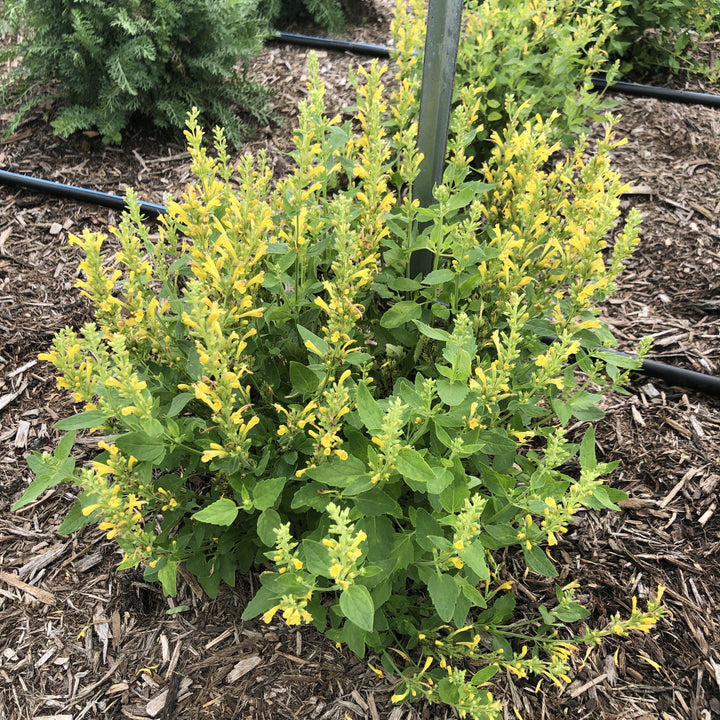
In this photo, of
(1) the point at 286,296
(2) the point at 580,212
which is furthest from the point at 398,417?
(2) the point at 580,212

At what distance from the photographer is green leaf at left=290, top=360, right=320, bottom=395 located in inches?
74.5

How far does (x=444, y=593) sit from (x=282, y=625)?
875 mm

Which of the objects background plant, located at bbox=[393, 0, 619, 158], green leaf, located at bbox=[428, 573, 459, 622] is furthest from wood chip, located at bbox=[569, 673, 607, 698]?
background plant, located at bbox=[393, 0, 619, 158]

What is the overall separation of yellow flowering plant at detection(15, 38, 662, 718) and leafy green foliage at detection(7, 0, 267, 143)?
2.23 metres

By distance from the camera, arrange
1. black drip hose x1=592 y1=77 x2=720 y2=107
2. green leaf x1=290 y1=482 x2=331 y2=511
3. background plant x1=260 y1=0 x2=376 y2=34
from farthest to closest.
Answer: background plant x1=260 y1=0 x2=376 y2=34 → black drip hose x1=592 y1=77 x2=720 y2=107 → green leaf x1=290 y1=482 x2=331 y2=511

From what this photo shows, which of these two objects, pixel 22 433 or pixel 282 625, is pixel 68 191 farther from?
pixel 282 625

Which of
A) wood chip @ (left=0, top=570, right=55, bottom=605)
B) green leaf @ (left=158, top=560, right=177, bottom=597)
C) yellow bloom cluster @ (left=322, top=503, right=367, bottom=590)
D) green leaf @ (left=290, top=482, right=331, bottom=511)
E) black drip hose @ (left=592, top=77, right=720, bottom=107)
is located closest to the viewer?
yellow bloom cluster @ (left=322, top=503, right=367, bottom=590)

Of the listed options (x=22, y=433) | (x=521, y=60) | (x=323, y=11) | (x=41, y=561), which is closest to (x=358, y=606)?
(x=41, y=561)

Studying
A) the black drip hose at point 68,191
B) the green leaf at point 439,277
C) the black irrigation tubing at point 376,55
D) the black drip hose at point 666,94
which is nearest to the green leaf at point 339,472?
the green leaf at point 439,277

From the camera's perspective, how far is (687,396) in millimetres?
3152

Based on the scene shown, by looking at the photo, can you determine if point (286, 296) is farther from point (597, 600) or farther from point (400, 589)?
point (597, 600)

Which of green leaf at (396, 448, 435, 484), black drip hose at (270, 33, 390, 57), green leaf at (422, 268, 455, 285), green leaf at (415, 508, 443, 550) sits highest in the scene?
black drip hose at (270, 33, 390, 57)

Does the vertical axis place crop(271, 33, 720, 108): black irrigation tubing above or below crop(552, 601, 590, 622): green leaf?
above

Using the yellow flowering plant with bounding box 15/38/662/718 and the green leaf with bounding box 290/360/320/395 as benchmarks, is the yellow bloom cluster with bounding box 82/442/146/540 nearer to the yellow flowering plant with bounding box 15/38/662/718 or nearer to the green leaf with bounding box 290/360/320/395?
the yellow flowering plant with bounding box 15/38/662/718
